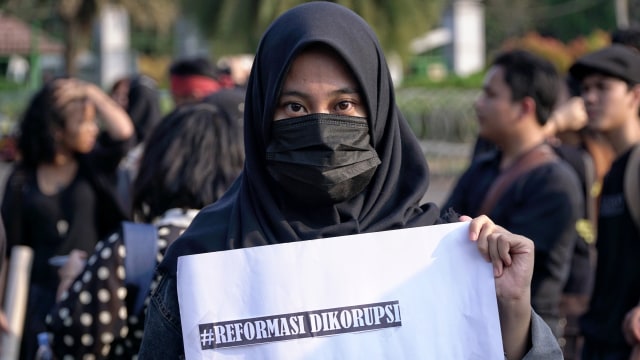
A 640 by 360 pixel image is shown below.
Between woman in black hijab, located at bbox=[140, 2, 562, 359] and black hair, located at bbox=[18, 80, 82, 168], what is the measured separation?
11.4 feet

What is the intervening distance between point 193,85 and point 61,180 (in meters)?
2.07

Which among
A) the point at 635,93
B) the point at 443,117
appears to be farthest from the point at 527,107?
the point at 443,117

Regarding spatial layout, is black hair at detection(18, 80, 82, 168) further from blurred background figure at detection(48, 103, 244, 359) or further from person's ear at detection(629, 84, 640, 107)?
person's ear at detection(629, 84, 640, 107)

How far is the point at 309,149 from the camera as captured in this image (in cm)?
253

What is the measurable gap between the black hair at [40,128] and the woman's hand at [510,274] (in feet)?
12.4

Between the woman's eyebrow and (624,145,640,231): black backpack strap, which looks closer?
the woman's eyebrow

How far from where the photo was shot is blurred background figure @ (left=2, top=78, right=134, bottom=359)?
223 inches

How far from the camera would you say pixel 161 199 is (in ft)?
12.7

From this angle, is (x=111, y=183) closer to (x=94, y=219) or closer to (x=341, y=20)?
(x=94, y=219)

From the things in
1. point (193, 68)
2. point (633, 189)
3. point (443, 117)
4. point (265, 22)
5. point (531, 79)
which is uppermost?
point (443, 117)

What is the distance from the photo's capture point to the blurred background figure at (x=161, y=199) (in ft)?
11.8

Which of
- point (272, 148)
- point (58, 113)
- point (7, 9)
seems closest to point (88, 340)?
point (272, 148)

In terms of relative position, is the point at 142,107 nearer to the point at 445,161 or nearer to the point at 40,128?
the point at 40,128

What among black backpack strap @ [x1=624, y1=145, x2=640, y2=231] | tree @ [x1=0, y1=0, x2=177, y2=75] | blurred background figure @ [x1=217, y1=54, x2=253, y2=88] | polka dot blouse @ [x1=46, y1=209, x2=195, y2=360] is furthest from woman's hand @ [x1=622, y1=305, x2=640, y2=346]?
tree @ [x1=0, y1=0, x2=177, y2=75]
